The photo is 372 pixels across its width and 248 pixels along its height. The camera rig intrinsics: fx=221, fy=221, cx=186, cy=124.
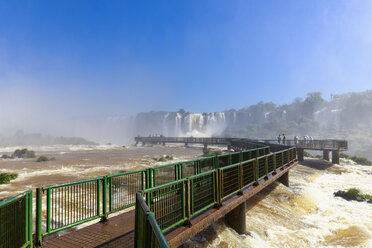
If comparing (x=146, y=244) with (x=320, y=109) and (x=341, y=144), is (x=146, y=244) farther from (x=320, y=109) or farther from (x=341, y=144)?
(x=320, y=109)

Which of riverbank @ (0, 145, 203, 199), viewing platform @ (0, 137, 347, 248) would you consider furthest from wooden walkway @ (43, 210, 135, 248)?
riverbank @ (0, 145, 203, 199)

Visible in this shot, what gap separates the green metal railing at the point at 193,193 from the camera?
5.22m

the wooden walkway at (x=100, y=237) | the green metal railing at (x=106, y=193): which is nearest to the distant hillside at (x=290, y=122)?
the green metal railing at (x=106, y=193)

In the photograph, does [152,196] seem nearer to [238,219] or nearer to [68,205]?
[68,205]

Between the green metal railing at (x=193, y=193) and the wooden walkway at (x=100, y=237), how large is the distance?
3.58ft

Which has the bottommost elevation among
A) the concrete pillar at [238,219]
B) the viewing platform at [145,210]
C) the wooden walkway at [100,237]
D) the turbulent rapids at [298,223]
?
the turbulent rapids at [298,223]

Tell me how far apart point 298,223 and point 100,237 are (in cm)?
Result: 906

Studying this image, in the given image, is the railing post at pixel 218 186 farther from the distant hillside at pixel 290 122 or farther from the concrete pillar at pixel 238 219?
the distant hillside at pixel 290 122

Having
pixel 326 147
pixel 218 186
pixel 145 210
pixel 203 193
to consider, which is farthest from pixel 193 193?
pixel 326 147

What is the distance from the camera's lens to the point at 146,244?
314 cm

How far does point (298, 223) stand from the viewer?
410 inches

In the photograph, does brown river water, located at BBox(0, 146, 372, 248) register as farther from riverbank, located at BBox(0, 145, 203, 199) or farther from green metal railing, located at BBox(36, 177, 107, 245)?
green metal railing, located at BBox(36, 177, 107, 245)

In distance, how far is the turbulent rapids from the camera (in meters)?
8.28

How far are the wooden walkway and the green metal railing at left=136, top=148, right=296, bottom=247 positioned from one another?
42.9 inches
